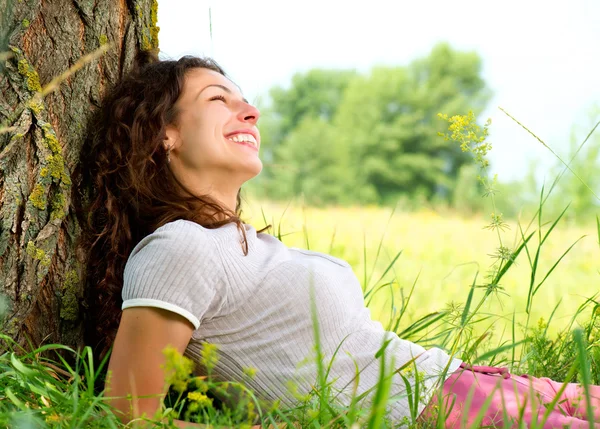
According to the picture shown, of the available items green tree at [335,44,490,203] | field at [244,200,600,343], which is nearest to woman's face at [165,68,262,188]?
field at [244,200,600,343]

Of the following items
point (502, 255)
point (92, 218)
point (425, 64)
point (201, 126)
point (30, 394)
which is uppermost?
point (425, 64)

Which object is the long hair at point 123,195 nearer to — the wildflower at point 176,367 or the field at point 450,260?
the wildflower at point 176,367

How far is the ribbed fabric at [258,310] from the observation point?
1706 mm

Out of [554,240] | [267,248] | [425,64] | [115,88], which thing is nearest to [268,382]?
[267,248]

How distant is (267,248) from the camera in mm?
2150

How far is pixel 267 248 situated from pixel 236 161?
1.00 ft

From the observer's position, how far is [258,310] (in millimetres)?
1879

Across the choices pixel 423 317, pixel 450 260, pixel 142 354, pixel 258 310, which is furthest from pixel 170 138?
pixel 450 260

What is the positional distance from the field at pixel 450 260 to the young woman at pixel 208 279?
2.01m

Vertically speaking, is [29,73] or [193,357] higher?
[29,73]

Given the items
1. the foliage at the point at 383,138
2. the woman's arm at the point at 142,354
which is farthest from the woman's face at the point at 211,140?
the foliage at the point at 383,138

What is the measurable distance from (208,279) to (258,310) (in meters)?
0.21

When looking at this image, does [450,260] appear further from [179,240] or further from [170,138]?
[179,240]

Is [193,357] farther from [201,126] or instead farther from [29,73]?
[29,73]
